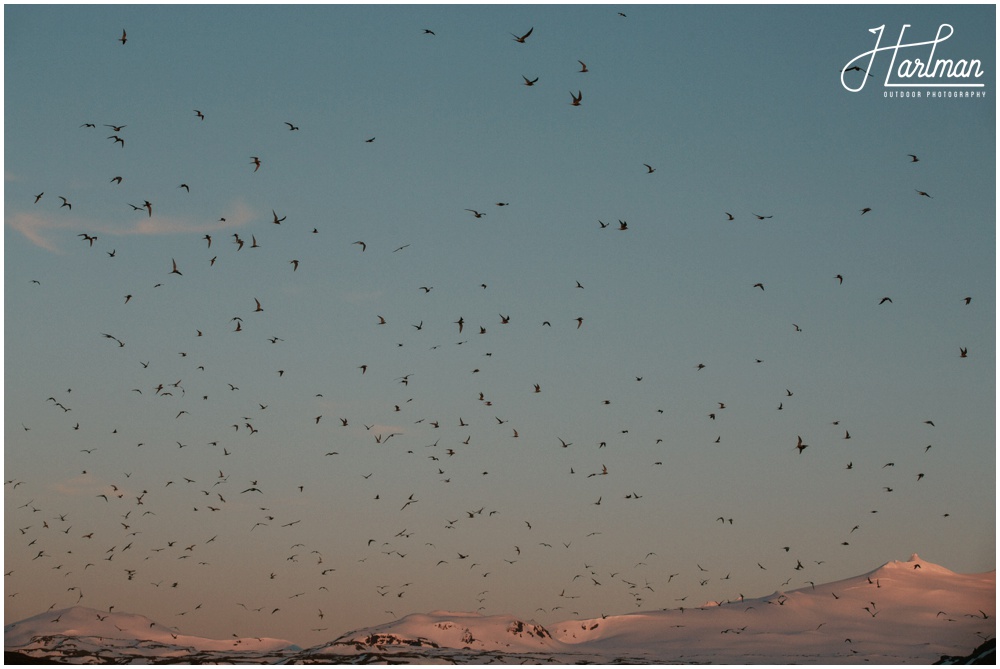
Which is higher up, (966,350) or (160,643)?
(966,350)

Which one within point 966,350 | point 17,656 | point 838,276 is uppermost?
point 838,276

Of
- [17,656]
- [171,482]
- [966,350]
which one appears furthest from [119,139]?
[17,656]

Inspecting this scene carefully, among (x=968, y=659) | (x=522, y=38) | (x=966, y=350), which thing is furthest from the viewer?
(x=968, y=659)

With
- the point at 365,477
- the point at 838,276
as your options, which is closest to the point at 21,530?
the point at 365,477

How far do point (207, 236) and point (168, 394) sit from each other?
22.1m

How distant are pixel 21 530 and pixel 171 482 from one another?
1035 centimetres

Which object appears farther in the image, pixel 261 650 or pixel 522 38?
pixel 261 650

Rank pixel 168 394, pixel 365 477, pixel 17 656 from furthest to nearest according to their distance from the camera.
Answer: pixel 17 656, pixel 365 477, pixel 168 394

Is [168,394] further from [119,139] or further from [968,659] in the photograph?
[968,659]

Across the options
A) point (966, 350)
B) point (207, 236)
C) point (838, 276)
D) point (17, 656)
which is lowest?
point (17, 656)

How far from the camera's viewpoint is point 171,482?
80875 millimetres

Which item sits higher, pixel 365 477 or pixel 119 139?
pixel 119 139

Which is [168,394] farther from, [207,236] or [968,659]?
[968,659]

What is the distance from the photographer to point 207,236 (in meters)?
57.1
